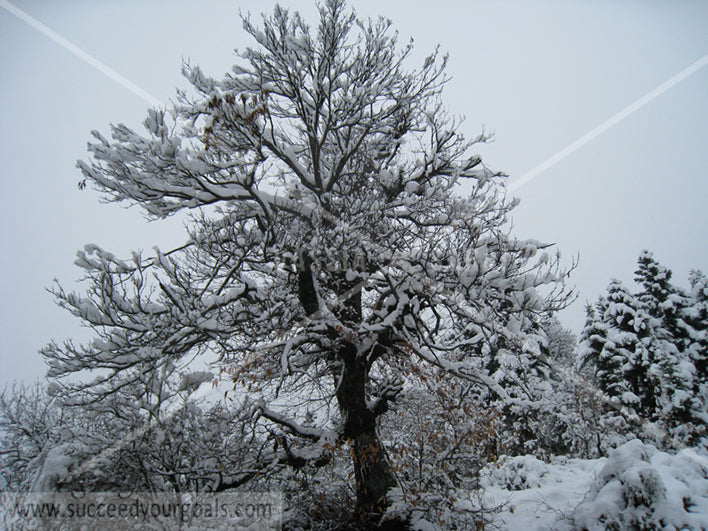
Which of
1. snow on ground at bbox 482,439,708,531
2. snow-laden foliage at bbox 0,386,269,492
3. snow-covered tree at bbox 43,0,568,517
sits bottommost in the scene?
snow on ground at bbox 482,439,708,531

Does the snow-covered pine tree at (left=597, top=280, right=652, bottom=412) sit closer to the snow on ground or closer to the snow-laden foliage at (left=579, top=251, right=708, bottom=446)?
the snow-laden foliage at (left=579, top=251, right=708, bottom=446)

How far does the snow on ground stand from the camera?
424 centimetres

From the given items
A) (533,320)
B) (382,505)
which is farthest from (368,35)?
(382,505)

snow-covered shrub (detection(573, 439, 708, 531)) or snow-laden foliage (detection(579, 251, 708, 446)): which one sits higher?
snow-laden foliage (detection(579, 251, 708, 446))

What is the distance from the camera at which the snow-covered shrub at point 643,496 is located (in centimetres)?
418

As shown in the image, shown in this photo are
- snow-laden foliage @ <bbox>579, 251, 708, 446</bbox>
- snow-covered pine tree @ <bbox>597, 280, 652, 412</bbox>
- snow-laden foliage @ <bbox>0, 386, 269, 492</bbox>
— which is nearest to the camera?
snow-laden foliage @ <bbox>0, 386, 269, 492</bbox>

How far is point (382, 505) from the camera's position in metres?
4.96

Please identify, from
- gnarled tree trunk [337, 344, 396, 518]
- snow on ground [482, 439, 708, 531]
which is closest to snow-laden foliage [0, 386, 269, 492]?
gnarled tree trunk [337, 344, 396, 518]

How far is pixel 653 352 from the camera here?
17406mm

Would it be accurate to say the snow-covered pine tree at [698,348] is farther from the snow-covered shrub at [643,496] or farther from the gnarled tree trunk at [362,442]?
the gnarled tree trunk at [362,442]

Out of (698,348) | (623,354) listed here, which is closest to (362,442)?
(623,354)

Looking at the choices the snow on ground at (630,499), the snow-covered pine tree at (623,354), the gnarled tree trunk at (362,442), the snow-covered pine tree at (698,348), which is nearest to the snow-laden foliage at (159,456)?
the gnarled tree trunk at (362,442)

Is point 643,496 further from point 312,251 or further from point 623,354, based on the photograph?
point 623,354

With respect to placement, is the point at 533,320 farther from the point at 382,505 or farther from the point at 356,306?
the point at 382,505
